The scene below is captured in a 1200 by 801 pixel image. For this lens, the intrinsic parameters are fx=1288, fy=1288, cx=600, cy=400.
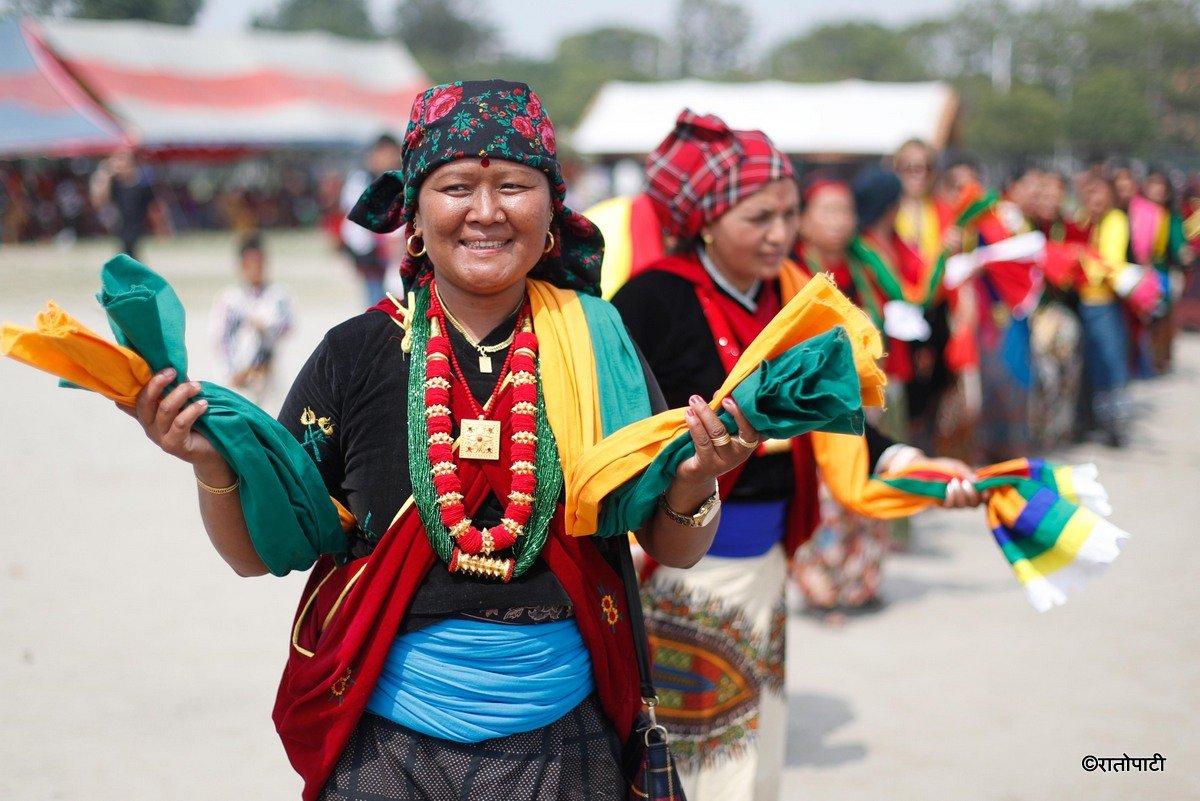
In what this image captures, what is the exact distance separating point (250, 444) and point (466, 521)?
1.35 ft

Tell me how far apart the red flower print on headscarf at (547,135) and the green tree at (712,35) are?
9637cm

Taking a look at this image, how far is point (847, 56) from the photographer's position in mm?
A: 85500

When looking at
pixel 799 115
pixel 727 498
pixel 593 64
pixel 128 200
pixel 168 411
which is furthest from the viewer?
pixel 593 64

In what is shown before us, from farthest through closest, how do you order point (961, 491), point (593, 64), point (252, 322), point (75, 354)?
point (593, 64) → point (252, 322) → point (961, 491) → point (75, 354)

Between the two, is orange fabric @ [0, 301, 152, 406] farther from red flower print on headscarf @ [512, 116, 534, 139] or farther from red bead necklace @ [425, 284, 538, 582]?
red flower print on headscarf @ [512, 116, 534, 139]

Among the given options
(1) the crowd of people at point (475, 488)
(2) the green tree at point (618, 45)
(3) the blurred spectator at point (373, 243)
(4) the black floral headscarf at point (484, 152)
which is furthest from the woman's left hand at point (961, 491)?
(2) the green tree at point (618, 45)

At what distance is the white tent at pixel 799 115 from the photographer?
91.4 feet

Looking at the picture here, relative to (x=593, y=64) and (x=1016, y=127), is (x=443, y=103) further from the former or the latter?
(x=593, y=64)

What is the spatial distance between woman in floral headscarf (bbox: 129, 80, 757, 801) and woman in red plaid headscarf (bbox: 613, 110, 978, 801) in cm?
95

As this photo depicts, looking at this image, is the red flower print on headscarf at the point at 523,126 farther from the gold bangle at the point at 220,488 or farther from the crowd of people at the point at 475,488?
the gold bangle at the point at 220,488

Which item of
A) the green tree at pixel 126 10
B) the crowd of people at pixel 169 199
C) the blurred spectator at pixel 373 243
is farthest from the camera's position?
the green tree at pixel 126 10

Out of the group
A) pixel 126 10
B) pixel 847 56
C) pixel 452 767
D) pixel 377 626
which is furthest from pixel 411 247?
pixel 847 56

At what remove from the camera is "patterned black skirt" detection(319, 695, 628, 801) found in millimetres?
2334

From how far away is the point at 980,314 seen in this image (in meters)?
9.27
